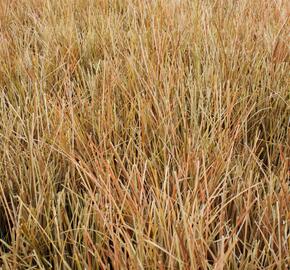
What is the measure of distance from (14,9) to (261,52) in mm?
1036

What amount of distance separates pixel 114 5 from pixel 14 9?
0.40 metres

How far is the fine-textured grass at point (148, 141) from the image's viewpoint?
581mm

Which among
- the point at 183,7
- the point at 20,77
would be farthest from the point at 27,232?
the point at 183,7

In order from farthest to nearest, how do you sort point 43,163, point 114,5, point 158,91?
point 114,5
point 158,91
point 43,163

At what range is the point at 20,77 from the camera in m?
1.14

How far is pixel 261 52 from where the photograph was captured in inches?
44.0

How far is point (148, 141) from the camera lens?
84 centimetres

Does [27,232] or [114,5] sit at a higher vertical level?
[114,5]

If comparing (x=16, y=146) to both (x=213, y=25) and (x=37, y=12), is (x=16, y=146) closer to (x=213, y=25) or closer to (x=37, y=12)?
(x=213, y=25)

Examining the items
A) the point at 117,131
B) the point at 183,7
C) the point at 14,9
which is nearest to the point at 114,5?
the point at 183,7

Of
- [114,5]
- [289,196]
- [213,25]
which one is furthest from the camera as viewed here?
Result: [114,5]

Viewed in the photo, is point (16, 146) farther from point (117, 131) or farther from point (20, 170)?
point (117, 131)

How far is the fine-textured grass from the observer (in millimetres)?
581

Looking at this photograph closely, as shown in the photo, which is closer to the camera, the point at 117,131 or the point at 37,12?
the point at 117,131
